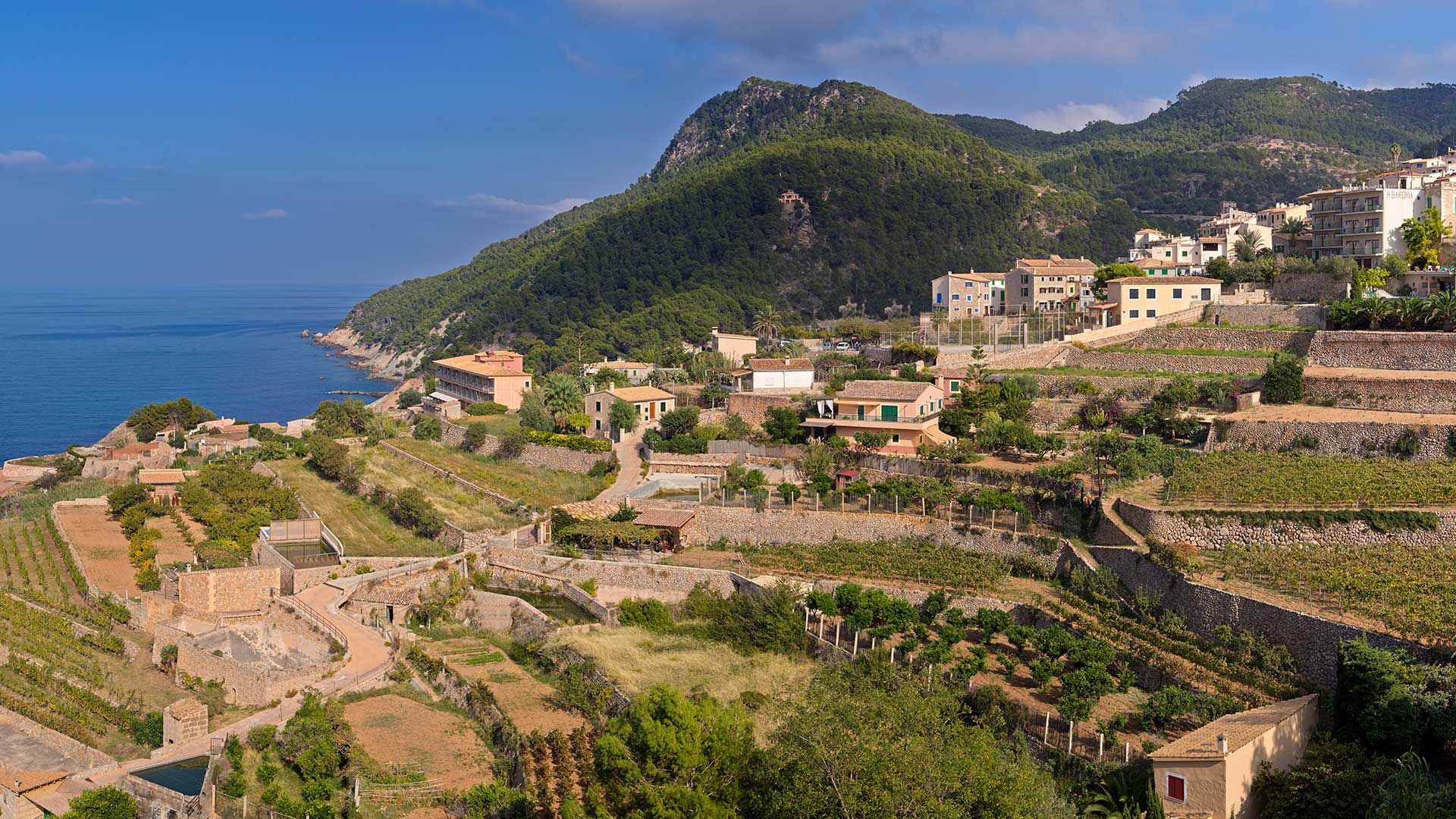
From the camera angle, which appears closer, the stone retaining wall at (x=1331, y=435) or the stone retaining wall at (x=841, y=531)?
the stone retaining wall at (x=1331, y=435)

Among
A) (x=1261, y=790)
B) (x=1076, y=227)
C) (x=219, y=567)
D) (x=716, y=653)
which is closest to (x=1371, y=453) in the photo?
(x=1261, y=790)

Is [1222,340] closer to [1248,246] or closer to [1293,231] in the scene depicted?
[1293,231]

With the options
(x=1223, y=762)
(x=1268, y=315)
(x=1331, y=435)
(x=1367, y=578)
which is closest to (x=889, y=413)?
(x=1331, y=435)

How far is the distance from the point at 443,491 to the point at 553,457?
4783 mm

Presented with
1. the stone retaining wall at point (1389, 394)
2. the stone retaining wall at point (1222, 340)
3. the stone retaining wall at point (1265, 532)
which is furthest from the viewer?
the stone retaining wall at point (1222, 340)

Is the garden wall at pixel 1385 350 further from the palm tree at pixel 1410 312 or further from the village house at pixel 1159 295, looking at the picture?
the village house at pixel 1159 295

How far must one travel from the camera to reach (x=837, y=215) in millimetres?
96938

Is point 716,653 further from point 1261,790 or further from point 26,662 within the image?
point 26,662

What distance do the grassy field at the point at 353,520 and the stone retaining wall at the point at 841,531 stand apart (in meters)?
8.49

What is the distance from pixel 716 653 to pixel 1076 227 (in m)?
78.4

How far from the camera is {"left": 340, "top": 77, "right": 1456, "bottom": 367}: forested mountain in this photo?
8831 centimetres

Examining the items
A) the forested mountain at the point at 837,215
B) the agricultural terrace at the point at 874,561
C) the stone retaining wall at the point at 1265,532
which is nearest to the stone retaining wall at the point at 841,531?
the agricultural terrace at the point at 874,561

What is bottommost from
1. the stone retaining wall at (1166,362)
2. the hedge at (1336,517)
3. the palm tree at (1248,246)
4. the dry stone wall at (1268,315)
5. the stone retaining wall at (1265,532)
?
the stone retaining wall at (1265,532)

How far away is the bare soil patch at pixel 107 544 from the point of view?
1201 inches
